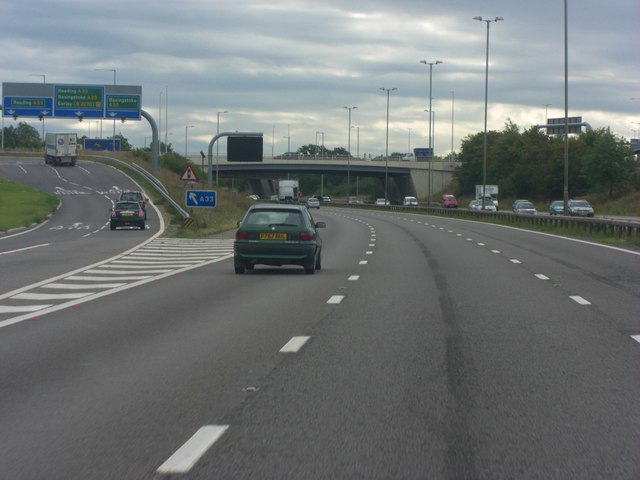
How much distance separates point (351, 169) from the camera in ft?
416

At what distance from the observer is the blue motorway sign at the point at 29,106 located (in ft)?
232

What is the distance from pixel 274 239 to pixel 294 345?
10.4 metres

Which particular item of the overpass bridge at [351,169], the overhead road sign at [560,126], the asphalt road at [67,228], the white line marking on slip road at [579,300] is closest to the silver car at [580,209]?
the asphalt road at [67,228]

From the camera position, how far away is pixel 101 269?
76.9 feet

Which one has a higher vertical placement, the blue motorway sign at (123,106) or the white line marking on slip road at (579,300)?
the blue motorway sign at (123,106)

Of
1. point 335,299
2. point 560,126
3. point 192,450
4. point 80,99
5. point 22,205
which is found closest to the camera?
point 192,450

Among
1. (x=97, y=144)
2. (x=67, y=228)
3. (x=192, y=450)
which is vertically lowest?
(x=192, y=450)

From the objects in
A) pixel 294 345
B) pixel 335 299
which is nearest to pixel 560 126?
pixel 335 299

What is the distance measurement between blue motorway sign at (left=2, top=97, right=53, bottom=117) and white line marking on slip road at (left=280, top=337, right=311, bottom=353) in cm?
6254

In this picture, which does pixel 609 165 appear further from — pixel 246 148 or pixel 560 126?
pixel 560 126

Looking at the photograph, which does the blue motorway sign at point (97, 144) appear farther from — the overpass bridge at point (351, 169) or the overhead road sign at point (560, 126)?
the overhead road sign at point (560, 126)

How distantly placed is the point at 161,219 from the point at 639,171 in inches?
2325

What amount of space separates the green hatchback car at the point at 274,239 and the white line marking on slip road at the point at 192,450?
14.4 metres

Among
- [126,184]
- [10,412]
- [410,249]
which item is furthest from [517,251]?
[126,184]
